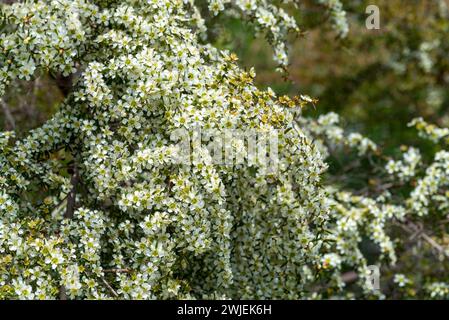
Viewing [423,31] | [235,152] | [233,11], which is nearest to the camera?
[235,152]

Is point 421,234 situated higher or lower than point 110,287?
higher

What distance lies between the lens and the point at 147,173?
4090mm

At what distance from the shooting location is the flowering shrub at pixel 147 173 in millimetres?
3959

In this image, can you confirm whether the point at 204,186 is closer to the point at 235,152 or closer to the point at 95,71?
the point at 235,152

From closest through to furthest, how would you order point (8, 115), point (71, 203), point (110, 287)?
1. point (110, 287)
2. point (71, 203)
3. point (8, 115)

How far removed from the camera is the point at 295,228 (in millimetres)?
4379

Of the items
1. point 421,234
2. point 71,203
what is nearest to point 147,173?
point 71,203

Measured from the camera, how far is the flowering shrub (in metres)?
3.96

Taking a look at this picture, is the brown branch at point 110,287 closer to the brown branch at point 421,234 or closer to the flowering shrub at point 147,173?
the flowering shrub at point 147,173

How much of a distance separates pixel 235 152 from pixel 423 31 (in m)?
4.88

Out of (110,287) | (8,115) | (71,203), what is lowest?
(110,287)

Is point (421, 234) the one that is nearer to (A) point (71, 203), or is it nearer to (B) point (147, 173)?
(B) point (147, 173)

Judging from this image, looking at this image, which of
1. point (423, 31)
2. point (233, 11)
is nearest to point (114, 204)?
point (233, 11)
